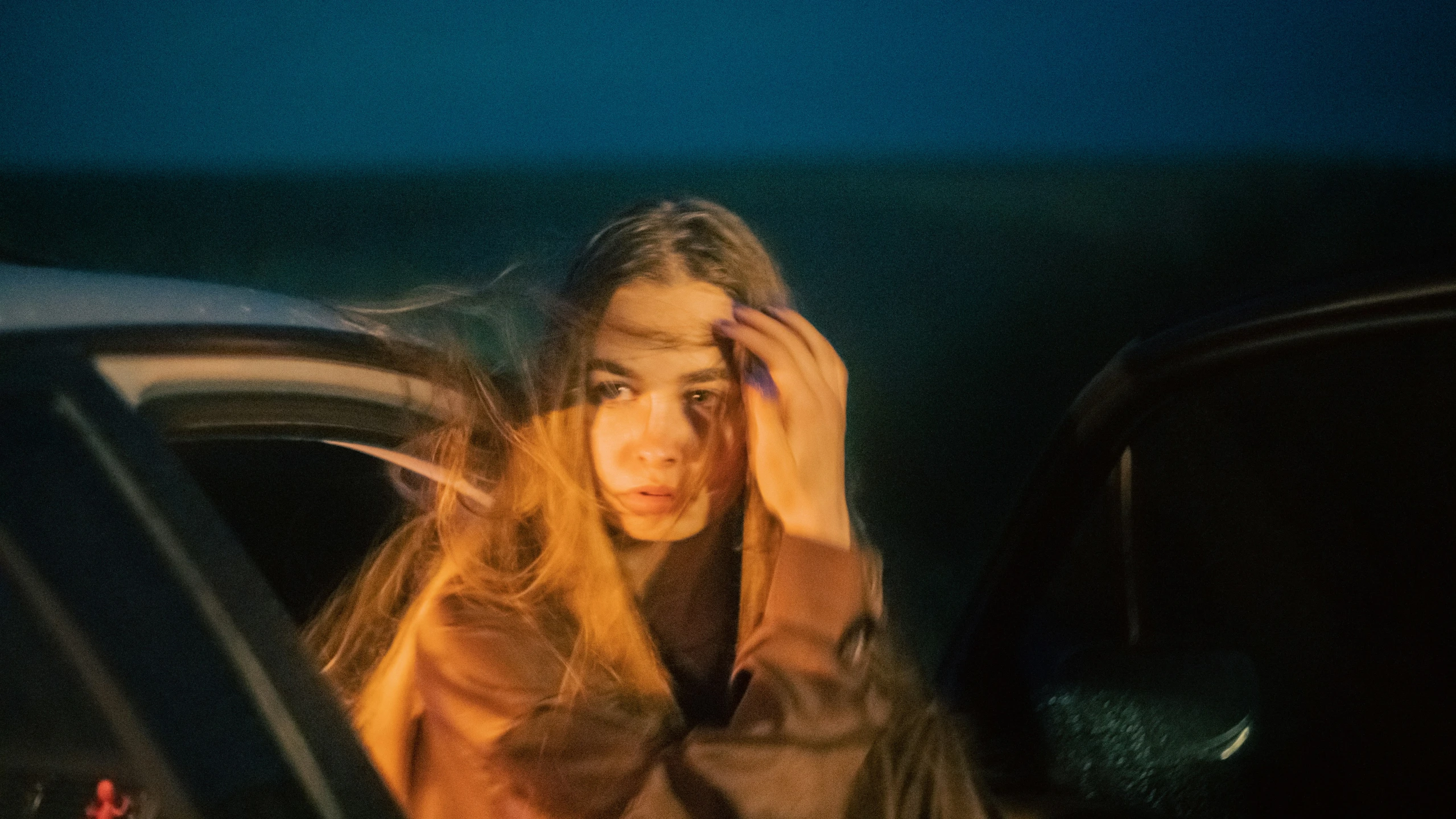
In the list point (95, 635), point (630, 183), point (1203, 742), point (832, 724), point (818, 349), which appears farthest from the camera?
point (630, 183)

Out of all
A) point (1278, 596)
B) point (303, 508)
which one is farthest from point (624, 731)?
point (1278, 596)

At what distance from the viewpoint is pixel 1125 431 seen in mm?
1461

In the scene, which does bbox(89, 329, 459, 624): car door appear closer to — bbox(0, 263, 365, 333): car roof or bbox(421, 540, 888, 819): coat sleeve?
bbox(0, 263, 365, 333): car roof

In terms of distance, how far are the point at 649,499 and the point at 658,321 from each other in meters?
0.29

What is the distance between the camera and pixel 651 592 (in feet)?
5.52

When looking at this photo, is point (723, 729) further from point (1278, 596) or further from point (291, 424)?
point (1278, 596)

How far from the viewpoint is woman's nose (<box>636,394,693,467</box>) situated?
1.58 metres

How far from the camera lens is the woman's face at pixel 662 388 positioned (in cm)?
158

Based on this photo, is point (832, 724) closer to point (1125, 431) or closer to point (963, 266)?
point (1125, 431)

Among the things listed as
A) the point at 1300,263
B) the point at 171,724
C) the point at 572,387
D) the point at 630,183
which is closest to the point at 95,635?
the point at 171,724

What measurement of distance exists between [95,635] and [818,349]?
115 centimetres

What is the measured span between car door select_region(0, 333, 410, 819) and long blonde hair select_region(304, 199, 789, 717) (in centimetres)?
59

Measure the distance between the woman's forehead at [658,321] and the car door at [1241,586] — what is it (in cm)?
55

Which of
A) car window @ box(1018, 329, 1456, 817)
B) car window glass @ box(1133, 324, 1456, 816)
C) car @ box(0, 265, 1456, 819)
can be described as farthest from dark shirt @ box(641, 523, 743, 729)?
car window glass @ box(1133, 324, 1456, 816)
